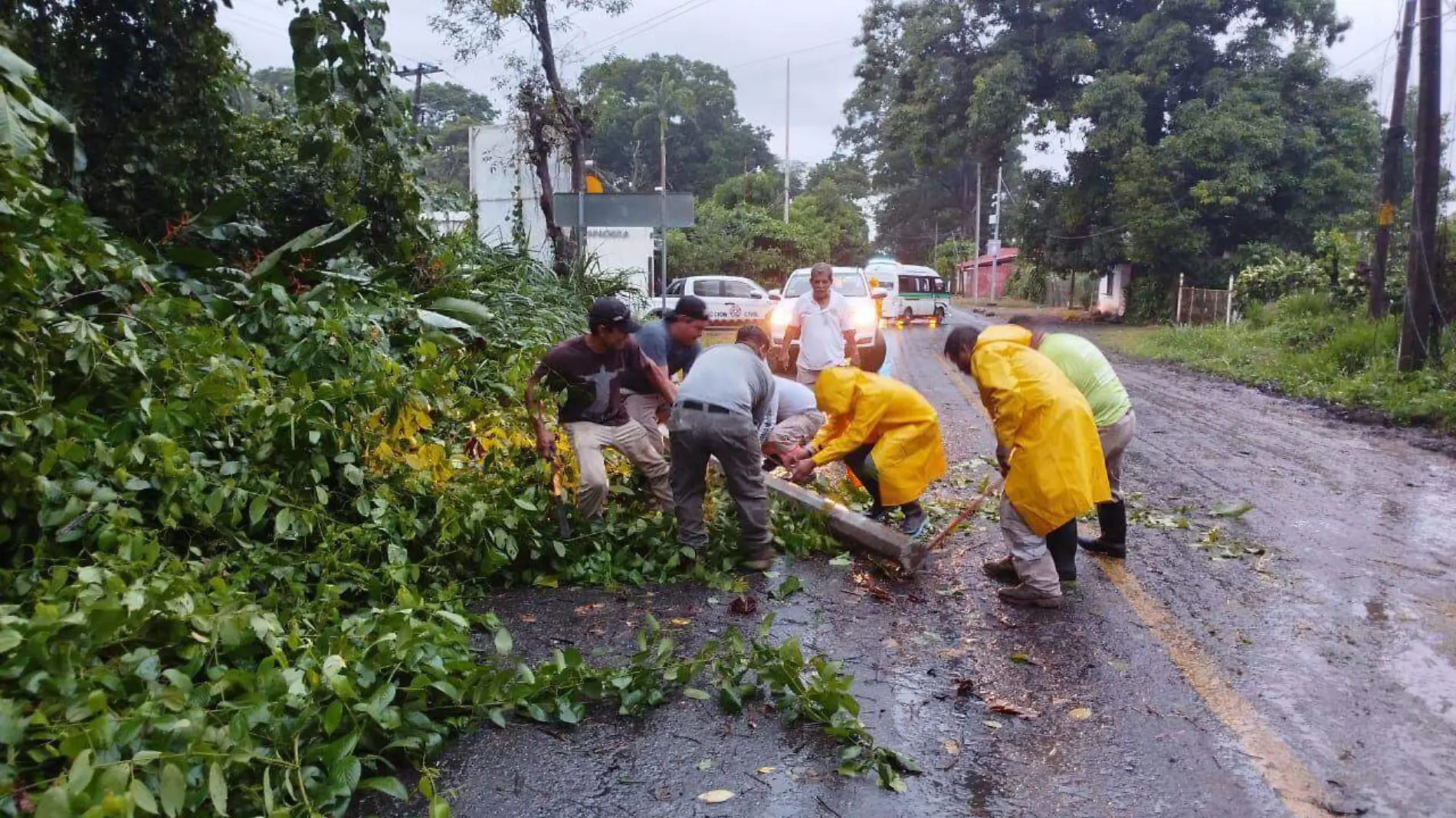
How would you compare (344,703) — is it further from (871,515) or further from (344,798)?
(871,515)

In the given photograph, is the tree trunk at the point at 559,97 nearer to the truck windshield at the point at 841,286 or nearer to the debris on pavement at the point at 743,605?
the truck windshield at the point at 841,286

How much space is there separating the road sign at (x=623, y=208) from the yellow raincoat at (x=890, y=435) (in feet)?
23.5

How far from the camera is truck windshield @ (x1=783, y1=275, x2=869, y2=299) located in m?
18.4

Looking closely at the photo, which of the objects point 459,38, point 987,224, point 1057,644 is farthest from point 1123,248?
point 987,224

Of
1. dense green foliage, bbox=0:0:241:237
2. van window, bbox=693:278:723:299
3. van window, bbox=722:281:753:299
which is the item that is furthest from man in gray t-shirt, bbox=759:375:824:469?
van window, bbox=722:281:753:299

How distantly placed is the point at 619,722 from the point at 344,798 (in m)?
1.05

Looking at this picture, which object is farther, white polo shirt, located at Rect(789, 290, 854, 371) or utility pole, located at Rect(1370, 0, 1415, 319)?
utility pole, located at Rect(1370, 0, 1415, 319)

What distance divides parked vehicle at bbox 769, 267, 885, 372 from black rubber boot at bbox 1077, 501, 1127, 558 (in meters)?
4.45

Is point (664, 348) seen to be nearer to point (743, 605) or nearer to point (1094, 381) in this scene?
point (743, 605)

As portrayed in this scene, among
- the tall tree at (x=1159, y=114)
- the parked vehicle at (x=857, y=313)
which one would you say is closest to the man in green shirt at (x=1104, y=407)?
the parked vehicle at (x=857, y=313)

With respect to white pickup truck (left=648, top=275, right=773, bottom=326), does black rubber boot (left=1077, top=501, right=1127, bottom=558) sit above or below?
below

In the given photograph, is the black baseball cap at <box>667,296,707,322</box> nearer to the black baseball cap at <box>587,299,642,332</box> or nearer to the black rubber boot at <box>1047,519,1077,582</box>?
the black baseball cap at <box>587,299,642,332</box>

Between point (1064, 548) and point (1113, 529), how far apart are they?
736mm

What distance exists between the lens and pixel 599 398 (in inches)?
232
